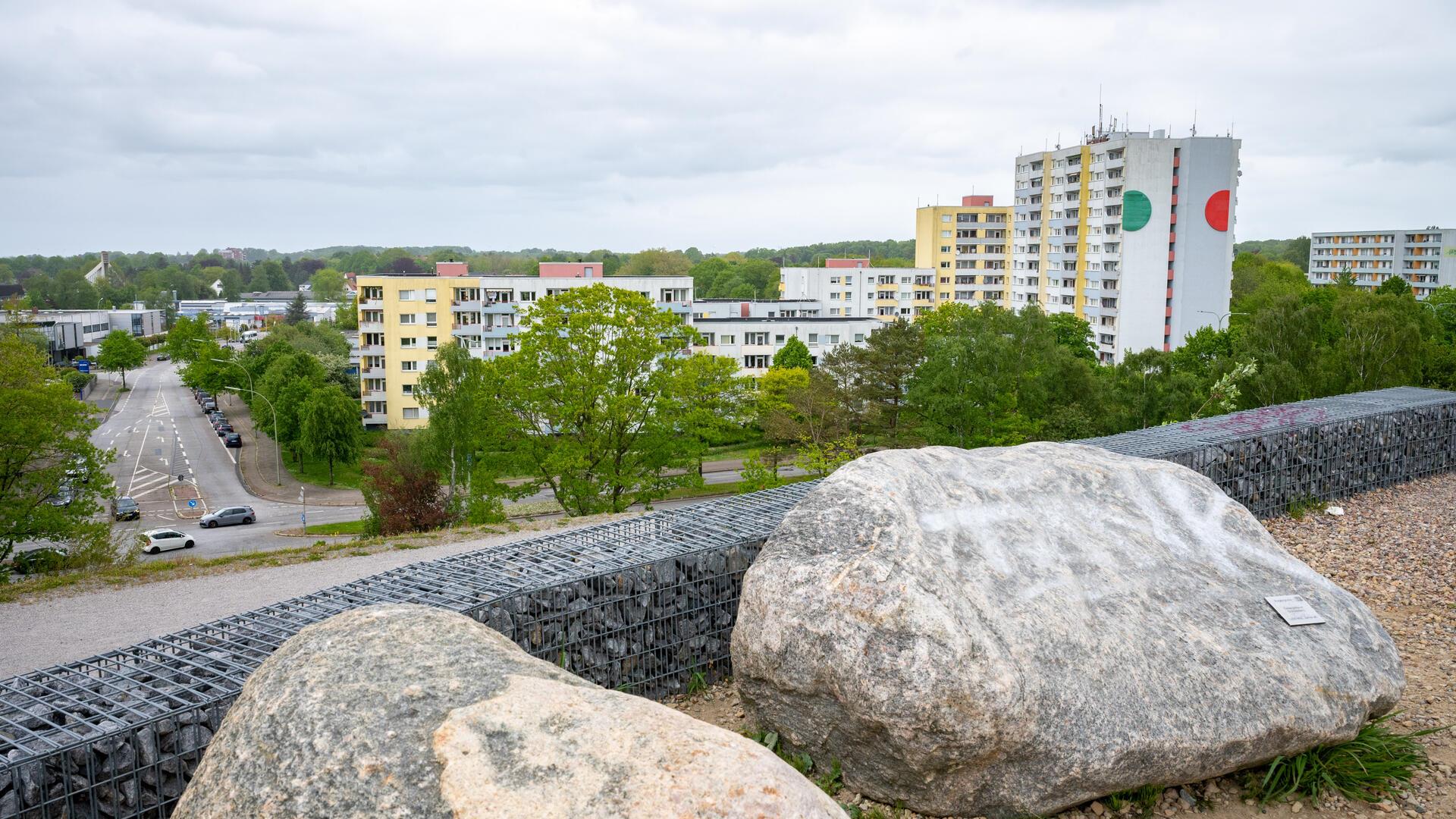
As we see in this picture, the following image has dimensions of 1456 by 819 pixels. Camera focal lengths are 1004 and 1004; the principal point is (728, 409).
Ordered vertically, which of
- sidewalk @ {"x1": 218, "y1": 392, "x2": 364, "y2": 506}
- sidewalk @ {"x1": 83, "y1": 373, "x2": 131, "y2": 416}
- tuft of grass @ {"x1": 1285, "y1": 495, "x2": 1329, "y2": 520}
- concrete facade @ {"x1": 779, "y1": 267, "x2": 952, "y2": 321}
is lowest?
sidewalk @ {"x1": 218, "y1": 392, "x2": 364, "y2": 506}

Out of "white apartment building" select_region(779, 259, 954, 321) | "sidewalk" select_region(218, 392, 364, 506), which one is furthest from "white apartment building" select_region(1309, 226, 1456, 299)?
"sidewalk" select_region(218, 392, 364, 506)

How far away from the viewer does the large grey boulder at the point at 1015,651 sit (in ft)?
22.6

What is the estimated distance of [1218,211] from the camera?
7881 centimetres

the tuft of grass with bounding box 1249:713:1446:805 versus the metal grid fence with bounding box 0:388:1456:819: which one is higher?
the metal grid fence with bounding box 0:388:1456:819

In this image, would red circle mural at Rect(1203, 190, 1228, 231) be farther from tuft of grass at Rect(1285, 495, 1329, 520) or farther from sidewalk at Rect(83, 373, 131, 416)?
sidewalk at Rect(83, 373, 131, 416)

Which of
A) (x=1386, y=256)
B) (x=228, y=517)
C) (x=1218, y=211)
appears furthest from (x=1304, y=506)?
(x=1386, y=256)

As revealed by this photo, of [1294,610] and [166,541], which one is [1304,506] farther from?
[166,541]

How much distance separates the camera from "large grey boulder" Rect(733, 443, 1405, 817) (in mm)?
6879

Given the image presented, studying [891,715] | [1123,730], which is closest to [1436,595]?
[1123,730]

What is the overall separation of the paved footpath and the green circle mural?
74.1m

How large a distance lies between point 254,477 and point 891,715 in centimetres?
5771

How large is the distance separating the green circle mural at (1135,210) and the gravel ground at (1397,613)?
67.2 m

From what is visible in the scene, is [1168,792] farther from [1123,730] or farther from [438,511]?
[438,511]

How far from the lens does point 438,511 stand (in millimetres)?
31500
